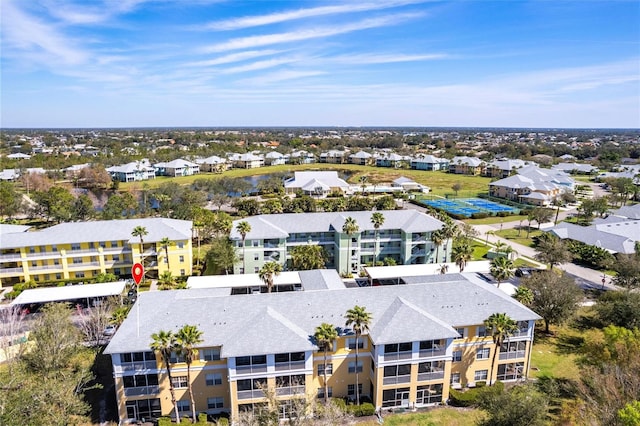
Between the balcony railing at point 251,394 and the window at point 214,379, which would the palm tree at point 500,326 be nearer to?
the balcony railing at point 251,394

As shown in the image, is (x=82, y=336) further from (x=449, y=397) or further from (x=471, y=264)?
(x=471, y=264)

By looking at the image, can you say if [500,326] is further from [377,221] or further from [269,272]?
[377,221]

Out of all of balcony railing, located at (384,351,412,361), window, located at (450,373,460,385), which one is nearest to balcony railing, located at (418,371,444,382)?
balcony railing, located at (384,351,412,361)

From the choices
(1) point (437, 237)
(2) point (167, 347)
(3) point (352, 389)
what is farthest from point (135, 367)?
(1) point (437, 237)

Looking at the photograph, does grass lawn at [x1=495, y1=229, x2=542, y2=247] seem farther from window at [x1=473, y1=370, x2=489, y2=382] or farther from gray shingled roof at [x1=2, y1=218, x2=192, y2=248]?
gray shingled roof at [x1=2, y1=218, x2=192, y2=248]

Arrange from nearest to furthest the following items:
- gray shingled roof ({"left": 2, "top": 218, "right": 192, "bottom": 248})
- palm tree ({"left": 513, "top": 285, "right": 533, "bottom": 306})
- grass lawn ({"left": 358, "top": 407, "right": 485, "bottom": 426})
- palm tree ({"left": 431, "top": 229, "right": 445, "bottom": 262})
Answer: grass lawn ({"left": 358, "top": 407, "right": 485, "bottom": 426}) < palm tree ({"left": 513, "top": 285, "right": 533, "bottom": 306}) < gray shingled roof ({"left": 2, "top": 218, "right": 192, "bottom": 248}) < palm tree ({"left": 431, "top": 229, "right": 445, "bottom": 262})

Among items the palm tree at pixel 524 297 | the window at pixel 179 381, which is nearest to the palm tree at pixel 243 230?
the window at pixel 179 381

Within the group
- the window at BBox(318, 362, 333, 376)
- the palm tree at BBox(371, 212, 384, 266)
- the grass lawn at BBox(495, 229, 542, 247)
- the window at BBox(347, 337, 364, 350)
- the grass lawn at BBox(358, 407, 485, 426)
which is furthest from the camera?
the grass lawn at BBox(495, 229, 542, 247)
